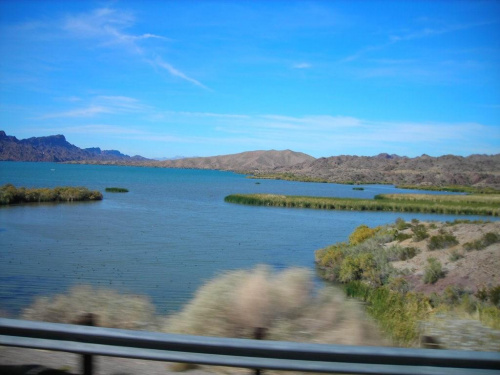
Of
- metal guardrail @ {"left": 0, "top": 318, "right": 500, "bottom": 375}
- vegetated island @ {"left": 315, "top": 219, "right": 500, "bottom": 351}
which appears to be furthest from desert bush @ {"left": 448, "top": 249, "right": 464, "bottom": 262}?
metal guardrail @ {"left": 0, "top": 318, "right": 500, "bottom": 375}

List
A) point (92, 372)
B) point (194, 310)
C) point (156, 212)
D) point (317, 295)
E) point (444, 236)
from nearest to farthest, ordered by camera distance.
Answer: point (92, 372)
point (194, 310)
point (317, 295)
point (444, 236)
point (156, 212)

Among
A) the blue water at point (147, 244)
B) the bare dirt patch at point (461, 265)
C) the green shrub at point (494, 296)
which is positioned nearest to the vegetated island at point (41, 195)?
the blue water at point (147, 244)

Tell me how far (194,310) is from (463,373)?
3.65 m

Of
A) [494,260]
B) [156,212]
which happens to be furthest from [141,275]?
[156,212]

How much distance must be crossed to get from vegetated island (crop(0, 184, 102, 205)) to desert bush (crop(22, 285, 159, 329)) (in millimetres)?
46209

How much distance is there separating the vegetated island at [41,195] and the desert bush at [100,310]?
1819 inches

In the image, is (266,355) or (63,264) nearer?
(266,355)

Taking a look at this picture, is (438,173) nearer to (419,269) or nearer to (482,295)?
(419,269)

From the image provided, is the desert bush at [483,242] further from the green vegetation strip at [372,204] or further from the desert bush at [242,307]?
the green vegetation strip at [372,204]

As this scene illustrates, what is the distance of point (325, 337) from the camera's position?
19.3 ft

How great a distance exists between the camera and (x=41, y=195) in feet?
173

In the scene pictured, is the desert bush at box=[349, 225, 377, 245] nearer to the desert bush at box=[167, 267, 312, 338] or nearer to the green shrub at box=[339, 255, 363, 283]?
the green shrub at box=[339, 255, 363, 283]

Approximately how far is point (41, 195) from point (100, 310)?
5110 cm

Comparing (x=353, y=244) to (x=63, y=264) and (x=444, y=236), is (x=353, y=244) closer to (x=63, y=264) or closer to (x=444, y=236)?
(x=444, y=236)
